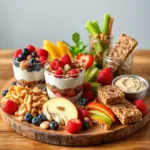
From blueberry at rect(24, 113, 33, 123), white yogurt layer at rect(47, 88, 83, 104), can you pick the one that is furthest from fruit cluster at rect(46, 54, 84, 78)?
blueberry at rect(24, 113, 33, 123)

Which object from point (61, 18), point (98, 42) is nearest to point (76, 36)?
point (98, 42)

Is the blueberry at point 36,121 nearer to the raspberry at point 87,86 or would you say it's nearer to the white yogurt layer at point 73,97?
the white yogurt layer at point 73,97

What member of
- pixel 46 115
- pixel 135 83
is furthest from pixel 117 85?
pixel 46 115

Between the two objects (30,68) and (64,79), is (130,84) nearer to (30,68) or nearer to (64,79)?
(64,79)

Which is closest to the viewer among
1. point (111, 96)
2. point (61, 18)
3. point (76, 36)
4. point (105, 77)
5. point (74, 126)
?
point (74, 126)

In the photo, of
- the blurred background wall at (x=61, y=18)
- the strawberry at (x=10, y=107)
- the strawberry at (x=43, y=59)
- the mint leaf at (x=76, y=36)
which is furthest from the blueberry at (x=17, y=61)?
the blurred background wall at (x=61, y=18)

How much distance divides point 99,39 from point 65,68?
1.56 ft

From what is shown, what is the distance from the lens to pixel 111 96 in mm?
1505

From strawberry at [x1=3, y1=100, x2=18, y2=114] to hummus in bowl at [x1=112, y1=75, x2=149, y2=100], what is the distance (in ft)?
1.57

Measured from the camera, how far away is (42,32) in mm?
3180

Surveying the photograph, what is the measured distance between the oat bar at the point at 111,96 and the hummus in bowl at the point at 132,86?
3.7 inches

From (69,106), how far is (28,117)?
17 cm

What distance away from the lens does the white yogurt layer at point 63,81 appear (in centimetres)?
155

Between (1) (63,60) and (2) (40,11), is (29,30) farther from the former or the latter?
(1) (63,60)
